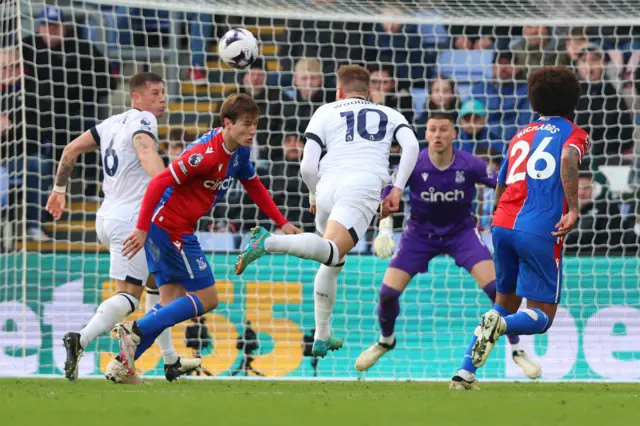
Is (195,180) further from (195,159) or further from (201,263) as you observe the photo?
Result: (201,263)

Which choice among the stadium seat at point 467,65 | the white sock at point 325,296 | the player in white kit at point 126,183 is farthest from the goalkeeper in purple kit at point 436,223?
→ the stadium seat at point 467,65

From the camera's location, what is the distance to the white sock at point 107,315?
7460mm

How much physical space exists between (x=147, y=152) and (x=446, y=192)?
2.53 meters

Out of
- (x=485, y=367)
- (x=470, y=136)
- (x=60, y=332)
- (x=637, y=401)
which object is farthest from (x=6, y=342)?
(x=637, y=401)

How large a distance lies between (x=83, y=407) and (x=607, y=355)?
6028 mm

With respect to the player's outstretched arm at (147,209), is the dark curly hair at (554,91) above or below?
above

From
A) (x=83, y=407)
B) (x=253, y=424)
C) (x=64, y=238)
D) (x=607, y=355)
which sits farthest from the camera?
(x=64, y=238)

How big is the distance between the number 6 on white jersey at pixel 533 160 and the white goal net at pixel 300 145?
360 cm

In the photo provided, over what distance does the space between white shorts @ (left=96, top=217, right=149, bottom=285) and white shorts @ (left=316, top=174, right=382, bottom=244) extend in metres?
1.39

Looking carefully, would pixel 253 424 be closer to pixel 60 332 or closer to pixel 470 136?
pixel 60 332

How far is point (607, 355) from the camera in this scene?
9742 mm

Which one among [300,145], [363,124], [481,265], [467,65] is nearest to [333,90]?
[300,145]

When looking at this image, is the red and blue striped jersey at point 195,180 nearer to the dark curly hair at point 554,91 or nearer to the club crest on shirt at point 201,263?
the club crest on shirt at point 201,263

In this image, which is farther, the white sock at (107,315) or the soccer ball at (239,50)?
the soccer ball at (239,50)
